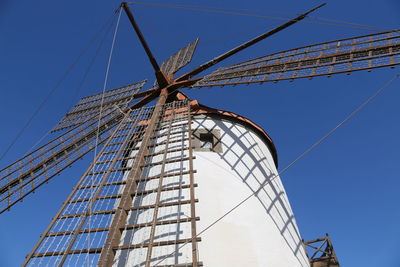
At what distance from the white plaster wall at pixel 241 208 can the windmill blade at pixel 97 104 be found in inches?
179

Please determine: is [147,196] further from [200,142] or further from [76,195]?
[200,142]

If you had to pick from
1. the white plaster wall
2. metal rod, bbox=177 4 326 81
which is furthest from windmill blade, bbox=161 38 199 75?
the white plaster wall

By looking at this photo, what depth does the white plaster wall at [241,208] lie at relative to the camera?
4.80 meters

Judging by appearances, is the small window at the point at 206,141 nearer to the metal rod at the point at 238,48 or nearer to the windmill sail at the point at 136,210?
the windmill sail at the point at 136,210

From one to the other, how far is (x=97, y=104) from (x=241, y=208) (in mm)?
8675

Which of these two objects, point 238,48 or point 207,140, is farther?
point 238,48

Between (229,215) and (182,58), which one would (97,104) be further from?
(229,215)

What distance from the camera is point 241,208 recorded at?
18.2ft

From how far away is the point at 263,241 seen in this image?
5.23m

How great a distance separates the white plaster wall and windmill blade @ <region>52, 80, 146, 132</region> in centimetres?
453

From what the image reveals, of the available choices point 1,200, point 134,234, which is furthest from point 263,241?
point 1,200

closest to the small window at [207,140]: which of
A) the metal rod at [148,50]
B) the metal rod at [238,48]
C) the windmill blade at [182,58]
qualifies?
the metal rod at [148,50]

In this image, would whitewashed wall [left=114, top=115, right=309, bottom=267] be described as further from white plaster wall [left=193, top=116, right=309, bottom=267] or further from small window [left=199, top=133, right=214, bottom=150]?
small window [left=199, top=133, right=214, bottom=150]

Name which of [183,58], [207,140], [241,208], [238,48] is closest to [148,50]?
[183,58]
